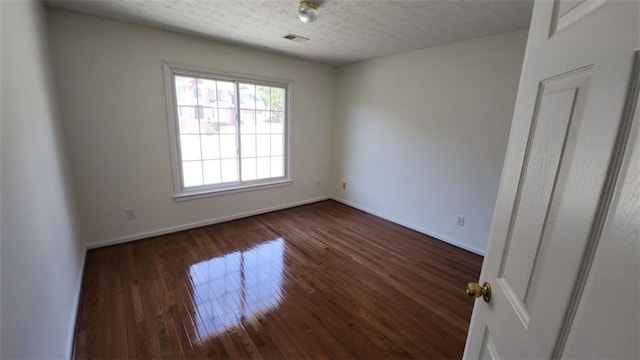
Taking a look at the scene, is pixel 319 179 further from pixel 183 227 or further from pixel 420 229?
pixel 183 227

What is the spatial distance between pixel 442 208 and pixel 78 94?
4.05 meters

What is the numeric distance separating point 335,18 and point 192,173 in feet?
7.96

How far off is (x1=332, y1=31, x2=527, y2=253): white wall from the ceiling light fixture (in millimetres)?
1692

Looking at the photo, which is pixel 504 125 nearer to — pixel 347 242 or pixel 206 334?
pixel 347 242

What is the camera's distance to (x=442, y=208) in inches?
128

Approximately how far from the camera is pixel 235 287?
88.5 inches

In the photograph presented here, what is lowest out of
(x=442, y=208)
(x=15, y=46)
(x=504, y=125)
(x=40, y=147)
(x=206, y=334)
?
(x=206, y=334)

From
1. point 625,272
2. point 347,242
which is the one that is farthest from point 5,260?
point 347,242

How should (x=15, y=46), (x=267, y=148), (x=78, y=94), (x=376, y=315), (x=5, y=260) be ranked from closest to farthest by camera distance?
(x=5, y=260) → (x=15, y=46) → (x=376, y=315) → (x=78, y=94) → (x=267, y=148)

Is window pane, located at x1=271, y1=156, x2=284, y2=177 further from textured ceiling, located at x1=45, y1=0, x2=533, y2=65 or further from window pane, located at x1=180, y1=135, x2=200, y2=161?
textured ceiling, located at x1=45, y1=0, x2=533, y2=65

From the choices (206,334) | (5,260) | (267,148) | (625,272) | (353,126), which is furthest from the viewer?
(353,126)

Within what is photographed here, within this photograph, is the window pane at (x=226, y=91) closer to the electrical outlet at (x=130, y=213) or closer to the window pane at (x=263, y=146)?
the window pane at (x=263, y=146)

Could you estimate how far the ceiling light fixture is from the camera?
6.70 feet

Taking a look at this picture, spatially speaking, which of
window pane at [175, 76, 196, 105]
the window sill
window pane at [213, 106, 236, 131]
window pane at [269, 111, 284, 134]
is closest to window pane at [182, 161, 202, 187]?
the window sill
